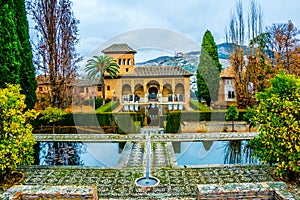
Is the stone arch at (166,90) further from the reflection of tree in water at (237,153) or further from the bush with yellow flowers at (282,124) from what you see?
the bush with yellow flowers at (282,124)

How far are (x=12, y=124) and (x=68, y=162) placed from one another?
9.42 ft

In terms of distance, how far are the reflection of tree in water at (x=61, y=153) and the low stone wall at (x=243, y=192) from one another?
5.48 m

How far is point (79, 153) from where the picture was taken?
10.6 m

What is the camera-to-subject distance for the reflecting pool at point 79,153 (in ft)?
31.1

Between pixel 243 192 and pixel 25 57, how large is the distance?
1243 centimetres

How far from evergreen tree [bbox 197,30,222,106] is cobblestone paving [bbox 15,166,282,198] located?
17012 millimetres

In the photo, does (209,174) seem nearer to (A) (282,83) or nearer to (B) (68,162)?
(A) (282,83)

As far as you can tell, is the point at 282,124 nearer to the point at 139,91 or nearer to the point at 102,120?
the point at 102,120

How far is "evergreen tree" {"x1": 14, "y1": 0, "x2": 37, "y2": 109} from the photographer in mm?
13336

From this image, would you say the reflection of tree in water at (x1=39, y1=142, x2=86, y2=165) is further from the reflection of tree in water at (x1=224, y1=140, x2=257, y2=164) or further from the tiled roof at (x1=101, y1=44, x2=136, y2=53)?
the tiled roof at (x1=101, y1=44, x2=136, y2=53)

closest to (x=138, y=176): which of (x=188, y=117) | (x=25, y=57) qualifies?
(x=188, y=117)

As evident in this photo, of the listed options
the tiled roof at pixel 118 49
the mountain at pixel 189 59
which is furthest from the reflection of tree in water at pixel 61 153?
the tiled roof at pixel 118 49

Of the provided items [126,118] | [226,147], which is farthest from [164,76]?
[226,147]

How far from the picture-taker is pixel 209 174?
773 centimetres
